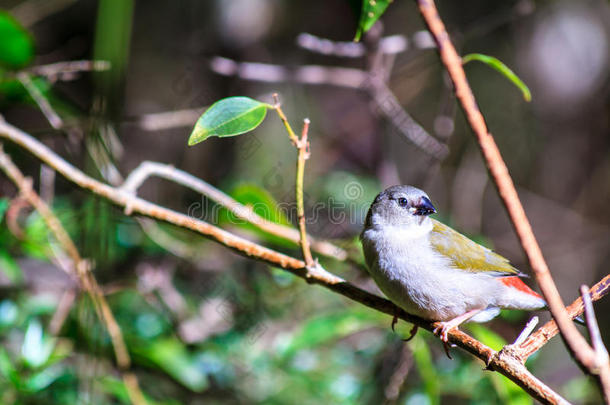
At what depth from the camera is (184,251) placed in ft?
12.3

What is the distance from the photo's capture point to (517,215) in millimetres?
995

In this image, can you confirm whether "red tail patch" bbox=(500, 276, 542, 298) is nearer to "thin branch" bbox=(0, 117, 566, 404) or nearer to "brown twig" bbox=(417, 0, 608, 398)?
"thin branch" bbox=(0, 117, 566, 404)

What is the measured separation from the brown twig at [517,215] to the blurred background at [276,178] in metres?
0.80

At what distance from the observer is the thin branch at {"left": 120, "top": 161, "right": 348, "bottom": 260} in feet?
8.49

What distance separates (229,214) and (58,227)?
795 mm

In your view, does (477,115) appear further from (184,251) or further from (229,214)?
(184,251)

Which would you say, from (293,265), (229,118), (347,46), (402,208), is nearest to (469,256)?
(402,208)

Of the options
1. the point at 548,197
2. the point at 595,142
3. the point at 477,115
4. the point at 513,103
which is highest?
the point at 513,103

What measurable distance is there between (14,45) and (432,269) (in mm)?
2500

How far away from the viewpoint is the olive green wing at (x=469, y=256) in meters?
2.69

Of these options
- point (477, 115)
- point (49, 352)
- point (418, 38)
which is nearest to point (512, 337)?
point (418, 38)

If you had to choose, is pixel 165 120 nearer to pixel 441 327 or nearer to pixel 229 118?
pixel 229 118

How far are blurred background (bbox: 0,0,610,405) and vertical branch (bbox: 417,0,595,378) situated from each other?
80 cm

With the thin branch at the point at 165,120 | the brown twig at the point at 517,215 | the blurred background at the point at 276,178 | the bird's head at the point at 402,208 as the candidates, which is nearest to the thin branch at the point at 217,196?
the blurred background at the point at 276,178
